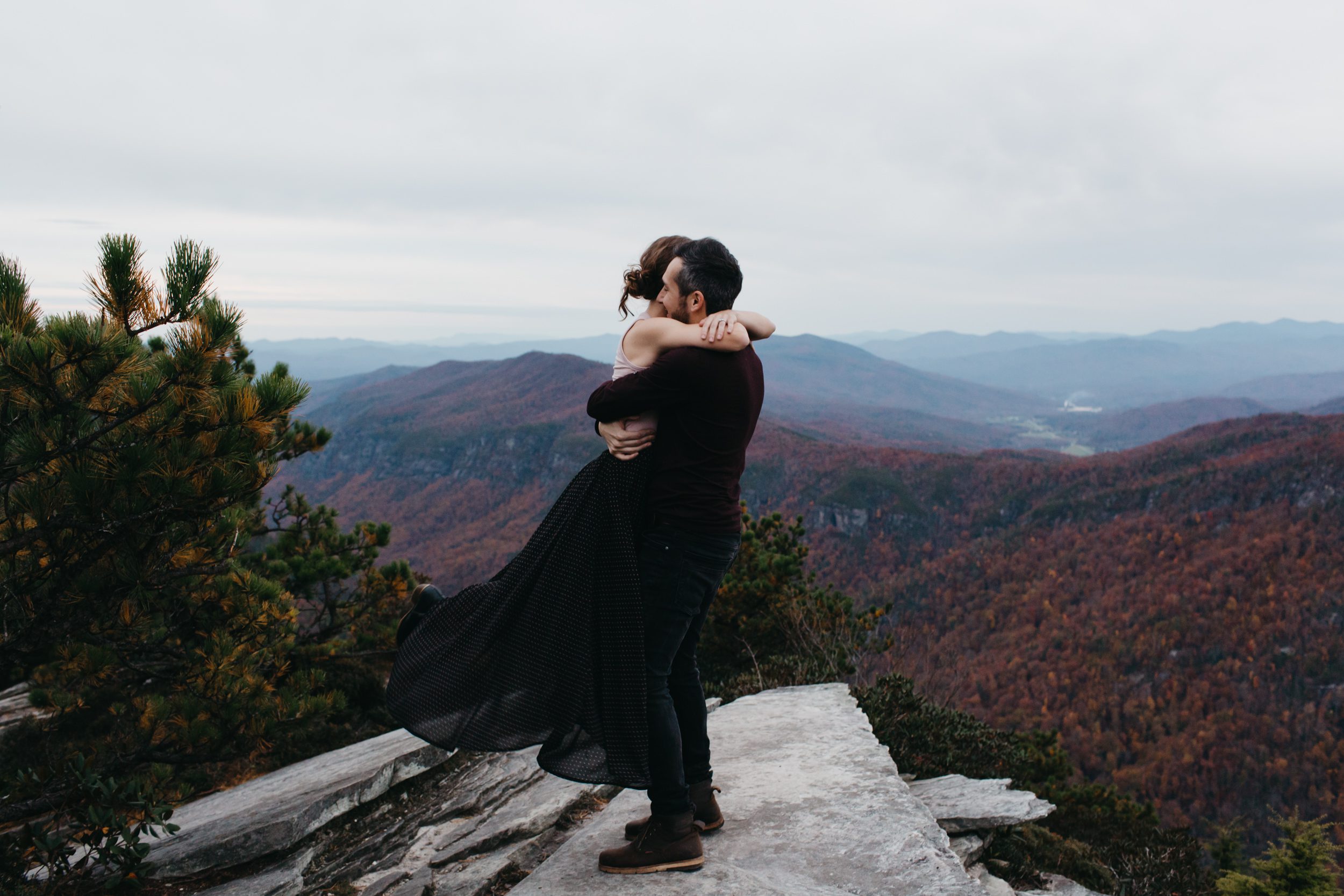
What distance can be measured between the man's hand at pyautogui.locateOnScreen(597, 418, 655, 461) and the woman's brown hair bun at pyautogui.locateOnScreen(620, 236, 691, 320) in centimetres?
49

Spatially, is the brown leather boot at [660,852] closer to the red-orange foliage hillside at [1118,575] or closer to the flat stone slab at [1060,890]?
the flat stone slab at [1060,890]

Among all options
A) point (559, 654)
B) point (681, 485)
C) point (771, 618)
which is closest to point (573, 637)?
point (559, 654)

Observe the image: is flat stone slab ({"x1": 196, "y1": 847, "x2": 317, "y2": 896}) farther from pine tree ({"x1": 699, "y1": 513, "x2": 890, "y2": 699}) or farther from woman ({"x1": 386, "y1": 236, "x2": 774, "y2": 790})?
pine tree ({"x1": 699, "y1": 513, "x2": 890, "y2": 699})

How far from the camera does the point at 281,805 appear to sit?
13.8 ft

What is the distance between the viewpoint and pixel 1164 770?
33.8m

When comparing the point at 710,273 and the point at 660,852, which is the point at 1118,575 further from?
the point at 710,273

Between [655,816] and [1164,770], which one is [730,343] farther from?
[1164,770]

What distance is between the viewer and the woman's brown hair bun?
2.76m

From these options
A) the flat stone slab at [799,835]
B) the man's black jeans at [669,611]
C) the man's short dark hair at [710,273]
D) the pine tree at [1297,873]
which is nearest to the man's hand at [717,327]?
the man's short dark hair at [710,273]

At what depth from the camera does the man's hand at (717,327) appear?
254cm

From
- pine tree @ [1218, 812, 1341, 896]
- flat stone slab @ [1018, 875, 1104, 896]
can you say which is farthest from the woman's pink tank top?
pine tree @ [1218, 812, 1341, 896]

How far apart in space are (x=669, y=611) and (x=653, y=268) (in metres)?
1.21

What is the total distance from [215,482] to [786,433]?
101221 millimetres

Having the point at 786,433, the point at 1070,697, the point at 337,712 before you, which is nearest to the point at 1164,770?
the point at 1070,697
